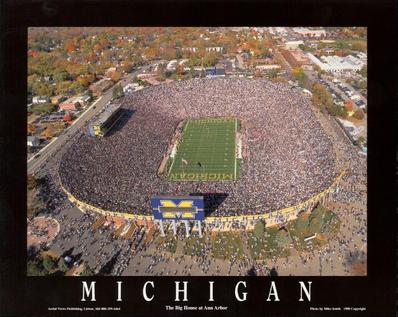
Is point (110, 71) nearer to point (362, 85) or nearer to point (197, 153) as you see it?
point (197, 153)

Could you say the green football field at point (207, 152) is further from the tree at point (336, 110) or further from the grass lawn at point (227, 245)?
the tree at point (336, 110)

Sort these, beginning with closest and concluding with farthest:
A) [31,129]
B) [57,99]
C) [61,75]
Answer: [31,129] < [57,99] < [61,75]

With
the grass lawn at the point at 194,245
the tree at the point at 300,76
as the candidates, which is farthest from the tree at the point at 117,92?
the grass lawn at the point at 194,245

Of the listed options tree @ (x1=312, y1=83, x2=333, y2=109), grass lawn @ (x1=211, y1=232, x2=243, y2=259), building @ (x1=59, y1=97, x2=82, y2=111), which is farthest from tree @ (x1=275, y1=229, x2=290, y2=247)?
building @ (x1=59, y1=97, x2=82, y2=111)

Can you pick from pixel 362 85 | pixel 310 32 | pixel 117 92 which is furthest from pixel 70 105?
pixel 362 85
